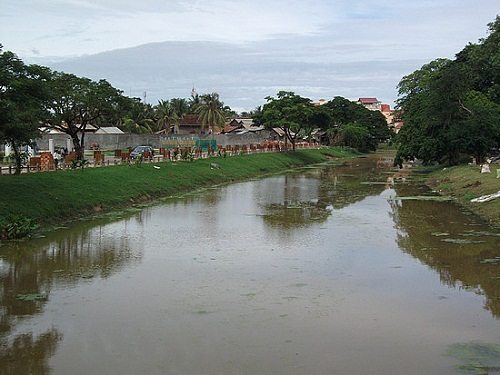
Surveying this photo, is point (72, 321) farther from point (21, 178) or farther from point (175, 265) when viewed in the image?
point (21, 178)

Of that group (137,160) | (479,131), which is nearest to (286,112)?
(479,131)

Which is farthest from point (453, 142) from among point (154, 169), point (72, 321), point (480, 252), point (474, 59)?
point (72, 321)

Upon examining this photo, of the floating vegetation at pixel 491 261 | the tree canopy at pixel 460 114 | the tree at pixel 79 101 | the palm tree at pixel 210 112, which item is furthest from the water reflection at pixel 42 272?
the palm tree at pixel 210 112

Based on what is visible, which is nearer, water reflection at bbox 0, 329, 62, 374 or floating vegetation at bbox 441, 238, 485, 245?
water reflection at bbox 0, 329, 62, 374

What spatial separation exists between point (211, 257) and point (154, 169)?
22141mm

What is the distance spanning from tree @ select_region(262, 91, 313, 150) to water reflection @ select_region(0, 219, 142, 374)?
47.2 m

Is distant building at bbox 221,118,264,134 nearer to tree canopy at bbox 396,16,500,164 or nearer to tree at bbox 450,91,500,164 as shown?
tree canopy at bbox 396,16,500,164

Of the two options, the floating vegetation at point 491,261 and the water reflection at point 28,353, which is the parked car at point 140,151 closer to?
the floating vegetation at point 491,261

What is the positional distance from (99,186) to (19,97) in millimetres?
8640

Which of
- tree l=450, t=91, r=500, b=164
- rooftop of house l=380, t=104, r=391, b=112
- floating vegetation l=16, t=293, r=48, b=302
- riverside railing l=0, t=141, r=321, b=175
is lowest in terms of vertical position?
floating vegetation l=16, t=293, r=48, b=302

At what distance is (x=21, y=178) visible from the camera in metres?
26.5

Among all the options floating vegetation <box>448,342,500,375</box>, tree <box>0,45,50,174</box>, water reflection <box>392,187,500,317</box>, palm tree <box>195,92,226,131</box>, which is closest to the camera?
floating vegetation <box>448,342,500,375</box>

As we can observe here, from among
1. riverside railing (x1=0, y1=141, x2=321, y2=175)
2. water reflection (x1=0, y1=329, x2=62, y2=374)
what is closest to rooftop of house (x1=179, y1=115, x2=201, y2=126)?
riverside railing (x1=0, y1=141, x2=321, y2=175)

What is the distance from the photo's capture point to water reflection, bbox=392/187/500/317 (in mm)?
15430
